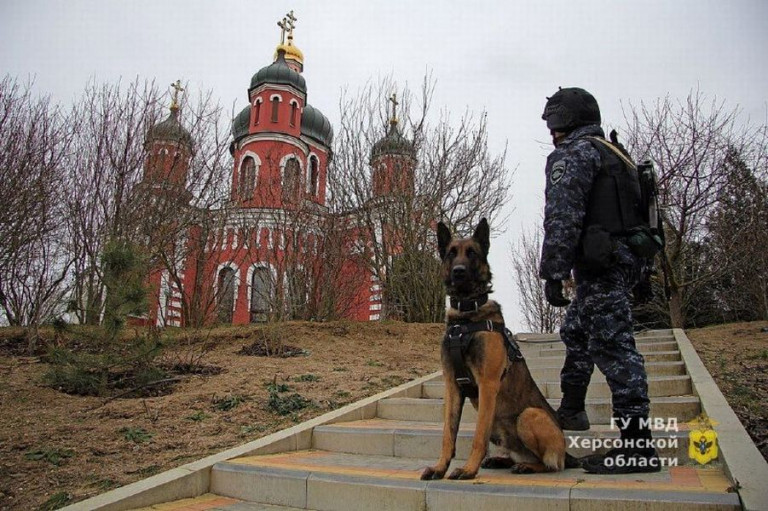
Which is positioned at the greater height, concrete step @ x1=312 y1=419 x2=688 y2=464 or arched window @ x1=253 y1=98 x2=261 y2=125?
arched window @ x1=253 y1=98 x2=261 y2=125

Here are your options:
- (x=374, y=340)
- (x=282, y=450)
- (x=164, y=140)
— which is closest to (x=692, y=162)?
(x=374, y=340)

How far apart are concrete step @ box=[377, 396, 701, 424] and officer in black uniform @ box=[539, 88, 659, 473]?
1185mm

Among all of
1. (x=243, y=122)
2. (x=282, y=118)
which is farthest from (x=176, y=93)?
(x=243, y=122)

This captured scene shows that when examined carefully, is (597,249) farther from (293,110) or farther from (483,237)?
(293,110)

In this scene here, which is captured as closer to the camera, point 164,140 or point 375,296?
point 164,140

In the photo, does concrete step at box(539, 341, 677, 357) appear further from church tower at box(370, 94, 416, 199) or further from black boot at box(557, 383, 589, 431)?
church tower at box(370, 94, 416, 199)

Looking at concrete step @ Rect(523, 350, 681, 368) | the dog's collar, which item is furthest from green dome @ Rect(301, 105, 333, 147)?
the dog's collar

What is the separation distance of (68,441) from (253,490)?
2.01m

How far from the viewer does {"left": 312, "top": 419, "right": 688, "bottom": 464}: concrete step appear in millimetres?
3348

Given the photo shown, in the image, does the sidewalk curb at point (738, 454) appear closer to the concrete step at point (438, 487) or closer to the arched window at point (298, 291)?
the concrete step at point (438, 487)

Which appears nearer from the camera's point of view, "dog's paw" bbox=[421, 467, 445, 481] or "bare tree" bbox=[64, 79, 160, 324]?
"dog's paw" bbox=[421, 467, 445, 481]

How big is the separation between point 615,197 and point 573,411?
1.53 metres

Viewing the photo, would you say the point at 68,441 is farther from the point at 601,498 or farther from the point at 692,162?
the point at 692,162

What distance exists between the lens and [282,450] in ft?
14.3
